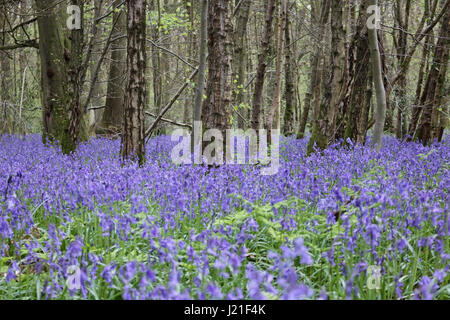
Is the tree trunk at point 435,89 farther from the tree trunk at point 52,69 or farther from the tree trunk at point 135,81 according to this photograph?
the tree trunk at point 52,69

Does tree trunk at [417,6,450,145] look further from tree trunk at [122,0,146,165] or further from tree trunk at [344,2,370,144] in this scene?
tree trunk at [122,0,146,165]

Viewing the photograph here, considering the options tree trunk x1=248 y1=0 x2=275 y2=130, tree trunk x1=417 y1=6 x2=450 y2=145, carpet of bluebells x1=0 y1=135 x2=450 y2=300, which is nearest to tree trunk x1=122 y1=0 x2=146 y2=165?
carpet of bluebells x1=0 y1=135 x2=450 y2=300

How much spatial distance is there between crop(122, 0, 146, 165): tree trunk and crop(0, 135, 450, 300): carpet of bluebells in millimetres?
1435

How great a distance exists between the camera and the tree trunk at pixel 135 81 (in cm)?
617

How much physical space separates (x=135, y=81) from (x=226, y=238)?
4120mm

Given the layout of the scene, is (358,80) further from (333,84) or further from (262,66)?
(262,66)

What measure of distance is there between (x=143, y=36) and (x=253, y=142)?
4.24m

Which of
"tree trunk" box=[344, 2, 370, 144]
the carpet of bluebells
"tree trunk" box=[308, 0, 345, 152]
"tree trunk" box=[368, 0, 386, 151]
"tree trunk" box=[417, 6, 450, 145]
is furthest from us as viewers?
"tree trunk" box=[417, 6, 450, 145]

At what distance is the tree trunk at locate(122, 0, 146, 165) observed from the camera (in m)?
6.17

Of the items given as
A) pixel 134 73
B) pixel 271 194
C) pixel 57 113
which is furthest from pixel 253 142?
pixel 271 194

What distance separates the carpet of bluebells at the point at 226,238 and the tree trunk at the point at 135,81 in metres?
1.43

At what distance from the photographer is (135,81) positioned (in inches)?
246

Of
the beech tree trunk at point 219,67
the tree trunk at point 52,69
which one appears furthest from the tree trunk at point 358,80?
the tree trunk at point 52,69
